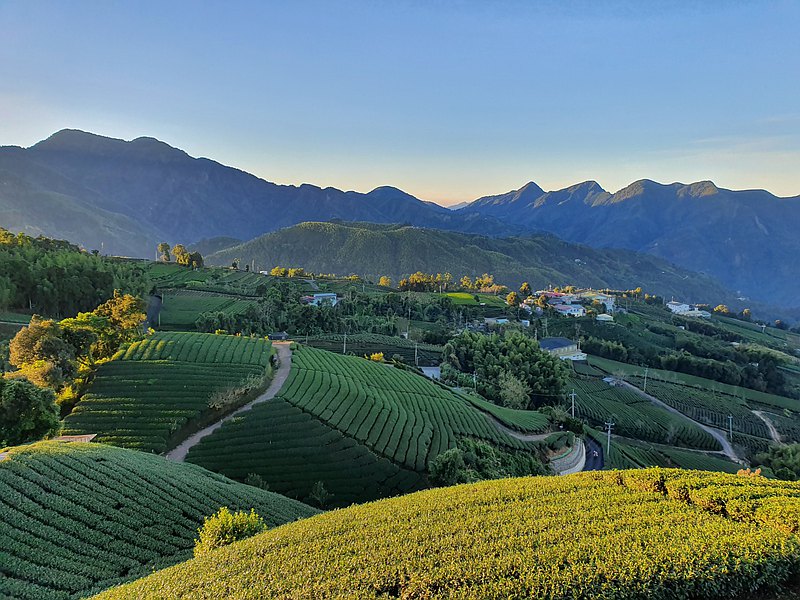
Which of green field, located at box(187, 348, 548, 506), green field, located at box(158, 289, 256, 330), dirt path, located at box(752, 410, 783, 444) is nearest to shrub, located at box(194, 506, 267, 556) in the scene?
green field, located at box(187, 348, 548, 506)

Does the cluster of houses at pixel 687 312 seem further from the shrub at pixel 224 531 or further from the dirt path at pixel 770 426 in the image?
the shrub at pixel 224 531

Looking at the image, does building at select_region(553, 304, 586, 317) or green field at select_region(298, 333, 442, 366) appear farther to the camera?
building at select_region(553, 304, 586, 317)

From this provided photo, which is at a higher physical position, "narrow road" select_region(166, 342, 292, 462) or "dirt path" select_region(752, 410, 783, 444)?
"narrow road" select_region(166, 342, 292, 462)

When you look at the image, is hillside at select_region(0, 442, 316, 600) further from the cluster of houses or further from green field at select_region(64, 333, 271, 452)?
the cluster of houses

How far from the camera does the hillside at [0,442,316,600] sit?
13438 mm

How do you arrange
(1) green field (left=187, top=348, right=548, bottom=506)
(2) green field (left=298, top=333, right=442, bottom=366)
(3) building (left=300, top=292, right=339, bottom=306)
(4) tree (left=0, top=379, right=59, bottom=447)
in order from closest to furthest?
(4) tree (left=0, top=379, right=59, bottom=447) → (1) green field (left=187, top=348, right=548, bottom=506) → (2) green field (left=298, top=333, right=442, bottom=366) → (3) building (left=300, top=292, right=339, bottom=306)

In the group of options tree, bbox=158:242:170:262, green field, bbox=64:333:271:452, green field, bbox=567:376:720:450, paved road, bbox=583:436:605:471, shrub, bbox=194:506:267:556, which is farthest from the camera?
tree, bbox=158:242:170:262

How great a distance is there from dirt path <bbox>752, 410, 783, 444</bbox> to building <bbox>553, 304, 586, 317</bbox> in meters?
60.7

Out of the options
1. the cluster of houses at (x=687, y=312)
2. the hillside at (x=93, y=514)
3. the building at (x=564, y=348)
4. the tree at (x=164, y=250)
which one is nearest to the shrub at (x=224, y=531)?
the hillside at (x=93, y=514)

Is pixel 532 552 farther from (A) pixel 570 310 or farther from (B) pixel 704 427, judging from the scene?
(A) pixel 570 310

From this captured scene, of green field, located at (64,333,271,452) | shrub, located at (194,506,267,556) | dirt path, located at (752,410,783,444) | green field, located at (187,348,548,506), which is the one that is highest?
shrub, located at (194,506,267,556)

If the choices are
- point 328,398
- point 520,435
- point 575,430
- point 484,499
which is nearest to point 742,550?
point 484,499

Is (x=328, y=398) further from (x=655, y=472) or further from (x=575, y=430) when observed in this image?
(x=575, y=430)

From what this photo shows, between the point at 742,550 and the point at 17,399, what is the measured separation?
31.7 m
